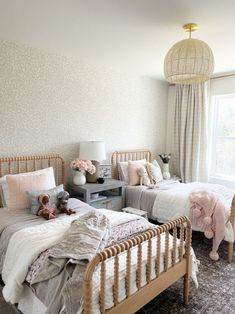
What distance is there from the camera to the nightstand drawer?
11.1ft

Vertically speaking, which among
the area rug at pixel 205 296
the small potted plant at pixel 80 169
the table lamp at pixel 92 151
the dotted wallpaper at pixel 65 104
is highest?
the dotted wallpaper at pixel 65 104

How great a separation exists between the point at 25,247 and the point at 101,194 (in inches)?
76.1

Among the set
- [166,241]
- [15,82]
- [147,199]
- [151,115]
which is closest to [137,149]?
[151,115]

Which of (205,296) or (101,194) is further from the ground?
(101,194)

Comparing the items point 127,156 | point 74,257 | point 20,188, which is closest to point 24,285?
point 74,257

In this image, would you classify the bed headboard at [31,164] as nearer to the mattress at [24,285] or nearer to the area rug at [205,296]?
the mattress at [24,285]

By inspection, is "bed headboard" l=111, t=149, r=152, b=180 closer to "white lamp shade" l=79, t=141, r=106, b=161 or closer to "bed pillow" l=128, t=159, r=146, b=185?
"bed pillow" l=128, t=159, r=146, b=185

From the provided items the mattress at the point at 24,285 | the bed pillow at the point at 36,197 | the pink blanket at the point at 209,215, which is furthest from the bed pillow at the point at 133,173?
the bed pillow at the point at 36,197

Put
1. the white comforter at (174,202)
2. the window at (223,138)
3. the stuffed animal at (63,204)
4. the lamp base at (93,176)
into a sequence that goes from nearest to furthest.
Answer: the stuffed animal at (63,204) → the white comforter at (174,202) → the lamp base at (93,176) → the window at (223,138)

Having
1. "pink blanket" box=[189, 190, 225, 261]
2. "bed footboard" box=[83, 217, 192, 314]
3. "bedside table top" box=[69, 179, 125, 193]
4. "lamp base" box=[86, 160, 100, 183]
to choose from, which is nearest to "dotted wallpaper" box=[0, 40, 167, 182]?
"lamp base" box=[86, 160, 100, 183]

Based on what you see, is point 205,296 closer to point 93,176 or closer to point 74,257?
point 74,257

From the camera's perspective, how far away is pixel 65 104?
344cm

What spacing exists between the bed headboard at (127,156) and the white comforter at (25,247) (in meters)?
1.84

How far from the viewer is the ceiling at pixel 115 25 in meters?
1.98
